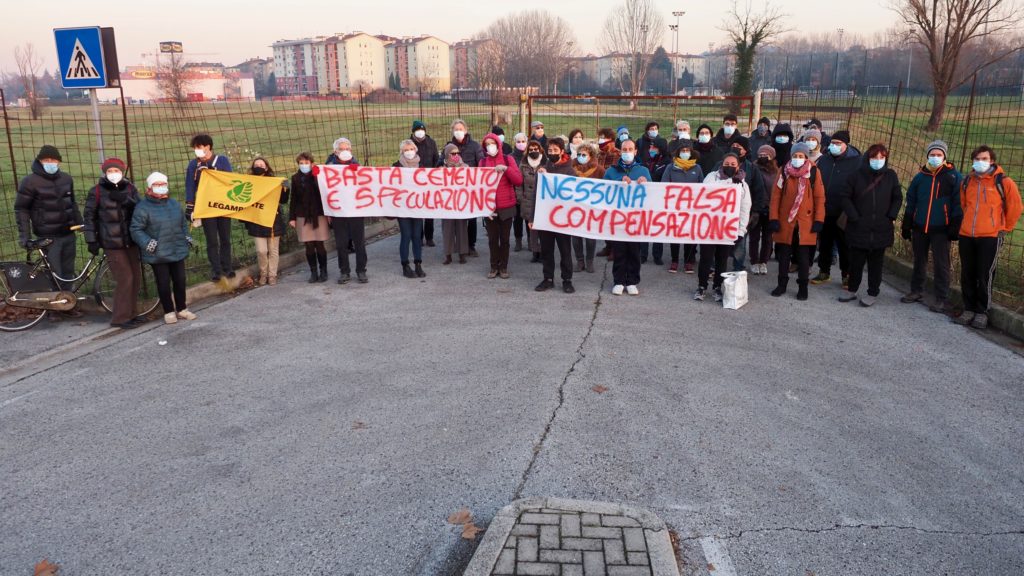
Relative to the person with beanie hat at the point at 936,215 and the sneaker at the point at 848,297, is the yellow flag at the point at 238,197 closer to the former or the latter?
the sneaker at the point at 848,297

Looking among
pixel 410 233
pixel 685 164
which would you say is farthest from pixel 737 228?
pixel 410 233

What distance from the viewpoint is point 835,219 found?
32.8 ft

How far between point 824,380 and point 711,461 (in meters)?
2.14

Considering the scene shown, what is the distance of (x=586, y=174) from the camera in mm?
10164

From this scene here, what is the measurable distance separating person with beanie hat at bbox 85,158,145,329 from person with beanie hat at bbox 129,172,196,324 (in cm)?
15

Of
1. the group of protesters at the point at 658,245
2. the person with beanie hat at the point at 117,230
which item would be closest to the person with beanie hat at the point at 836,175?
the group of protesters at the point at 658,245

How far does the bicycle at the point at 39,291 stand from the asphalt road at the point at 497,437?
0.26 meters

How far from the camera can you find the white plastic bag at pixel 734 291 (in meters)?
9.01

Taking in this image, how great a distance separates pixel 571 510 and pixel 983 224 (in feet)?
21.2

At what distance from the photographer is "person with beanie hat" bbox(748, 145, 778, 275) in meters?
9.92

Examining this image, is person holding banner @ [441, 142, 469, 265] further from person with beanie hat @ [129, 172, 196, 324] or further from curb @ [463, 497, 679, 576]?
curb @ [463, 497, 679, 576]

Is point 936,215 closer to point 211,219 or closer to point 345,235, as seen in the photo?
point 345,235

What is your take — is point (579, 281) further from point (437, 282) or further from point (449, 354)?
point (449, 354)

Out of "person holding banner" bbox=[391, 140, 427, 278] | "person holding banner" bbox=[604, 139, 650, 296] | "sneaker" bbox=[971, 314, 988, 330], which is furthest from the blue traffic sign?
"sneaker" bbox=[971, 314, 988, 330]
